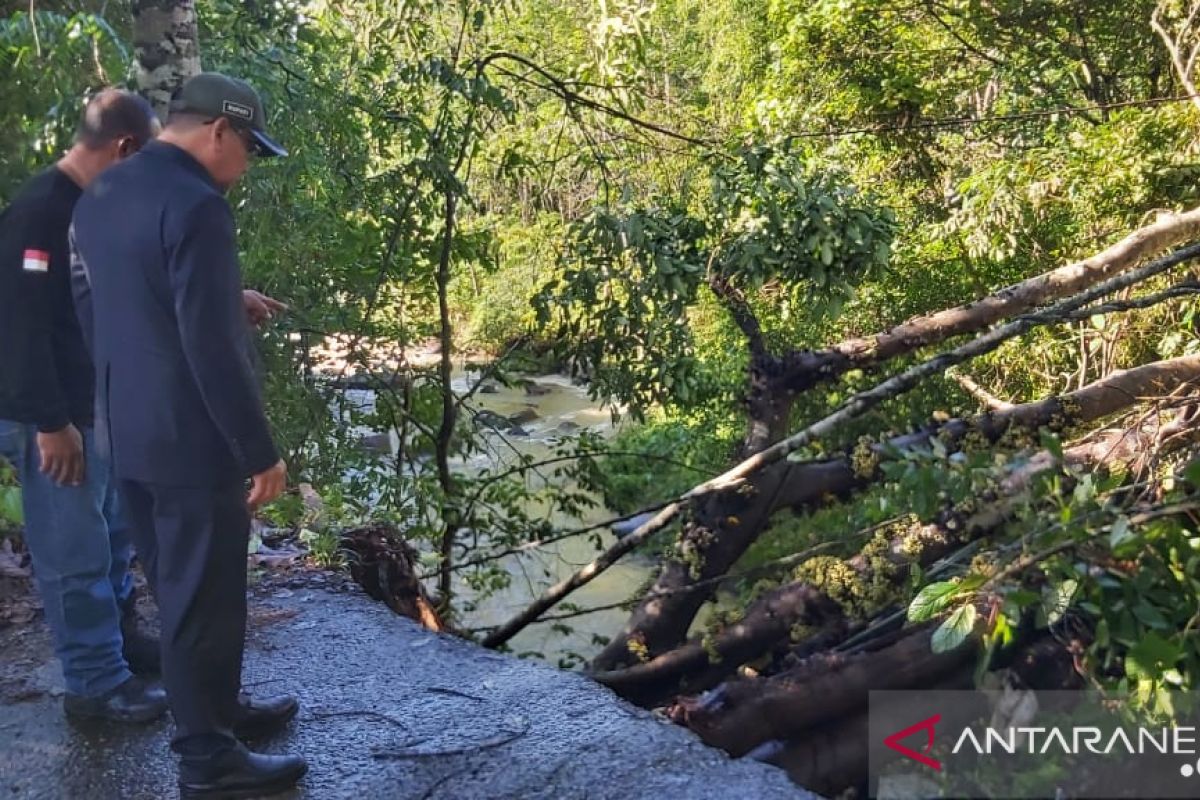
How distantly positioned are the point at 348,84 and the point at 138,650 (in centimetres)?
371

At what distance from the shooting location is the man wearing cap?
91.0 inches

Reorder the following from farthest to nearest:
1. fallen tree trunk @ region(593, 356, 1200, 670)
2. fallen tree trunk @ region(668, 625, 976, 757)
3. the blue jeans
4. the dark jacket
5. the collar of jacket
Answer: fallen tree trunk @ region(593, 356, 1200, 670), fallen tree trunk @ region(668, 625, 976, 757), the blue jeans, the collar of jacket, the dark jacket

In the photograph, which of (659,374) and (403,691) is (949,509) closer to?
(659,374)

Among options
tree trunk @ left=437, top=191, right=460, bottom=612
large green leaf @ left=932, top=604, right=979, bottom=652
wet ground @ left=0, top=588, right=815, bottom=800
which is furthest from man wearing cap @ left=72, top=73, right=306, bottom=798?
tree trunk @ left=437, top=191, right=460, bottom=612

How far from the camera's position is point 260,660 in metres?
3.59

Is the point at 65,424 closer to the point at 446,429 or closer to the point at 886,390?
the point at 886,390

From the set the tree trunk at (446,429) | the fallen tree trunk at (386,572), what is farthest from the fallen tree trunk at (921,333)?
the tree trunk at (446,429)

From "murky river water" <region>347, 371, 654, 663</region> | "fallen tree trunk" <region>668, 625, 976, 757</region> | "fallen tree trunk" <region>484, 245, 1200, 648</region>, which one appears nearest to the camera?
"fallen tree trunk" <region>668, 625, 976, 757</region>

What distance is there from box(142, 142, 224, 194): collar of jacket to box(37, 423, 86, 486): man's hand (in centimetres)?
86

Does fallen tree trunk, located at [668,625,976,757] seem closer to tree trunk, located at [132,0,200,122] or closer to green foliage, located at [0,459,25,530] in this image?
green foliage, located at [0,459,25,530]

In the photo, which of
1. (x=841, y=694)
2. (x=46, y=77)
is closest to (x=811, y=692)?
(x=841, y=694)

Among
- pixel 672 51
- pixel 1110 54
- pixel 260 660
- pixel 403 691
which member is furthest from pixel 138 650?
pixel 672 51

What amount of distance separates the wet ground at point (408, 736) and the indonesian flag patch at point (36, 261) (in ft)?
4.37

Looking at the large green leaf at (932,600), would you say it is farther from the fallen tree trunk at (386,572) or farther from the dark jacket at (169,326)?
the fallen tree trunk at (386,572)
